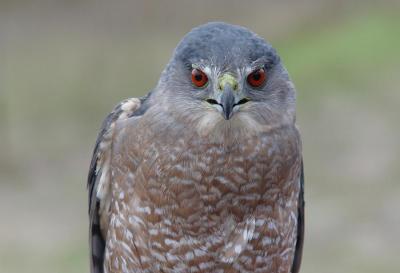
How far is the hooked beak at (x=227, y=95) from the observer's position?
3781mm

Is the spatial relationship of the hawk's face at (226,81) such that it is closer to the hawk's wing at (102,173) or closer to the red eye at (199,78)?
the red eye at (199,78)

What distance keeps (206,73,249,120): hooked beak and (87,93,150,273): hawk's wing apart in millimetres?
609

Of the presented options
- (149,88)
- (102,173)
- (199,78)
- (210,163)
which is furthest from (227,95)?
(149,88)

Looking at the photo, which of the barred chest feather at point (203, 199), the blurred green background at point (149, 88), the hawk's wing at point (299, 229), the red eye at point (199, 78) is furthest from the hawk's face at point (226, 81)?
the blurred green background at point (149, 88)

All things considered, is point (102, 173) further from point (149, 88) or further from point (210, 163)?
point (149, 88)

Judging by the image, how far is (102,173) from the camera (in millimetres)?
4496
